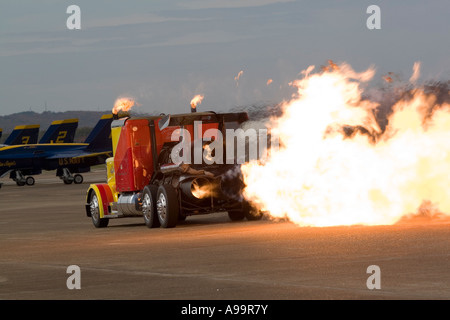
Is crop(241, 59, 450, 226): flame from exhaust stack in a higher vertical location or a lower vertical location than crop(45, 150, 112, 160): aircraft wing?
lower

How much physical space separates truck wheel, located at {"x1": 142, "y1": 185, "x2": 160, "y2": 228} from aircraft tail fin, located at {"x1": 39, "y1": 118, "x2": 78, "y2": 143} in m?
66.0

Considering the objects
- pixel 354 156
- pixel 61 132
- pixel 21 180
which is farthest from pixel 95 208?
pixel 61 132

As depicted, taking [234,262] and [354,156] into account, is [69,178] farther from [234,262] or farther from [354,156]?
[234,262]

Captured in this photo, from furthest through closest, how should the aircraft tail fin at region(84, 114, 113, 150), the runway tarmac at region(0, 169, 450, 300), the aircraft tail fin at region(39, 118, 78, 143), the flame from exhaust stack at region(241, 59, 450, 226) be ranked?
1. the aircraft tail fin at region(39, 118, 78, 143)
2. the aircraft tail fin at region(84, 114, 113, 150)
3. the flame from exhaust stack at region(241, 59, 450, 226)
4. the runway tarmac at region(0, 169, 450, 300)

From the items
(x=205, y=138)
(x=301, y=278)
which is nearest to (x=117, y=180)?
(x=205, y=138)

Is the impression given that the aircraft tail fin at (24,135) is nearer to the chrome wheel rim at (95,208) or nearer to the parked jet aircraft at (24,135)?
the parked jet aircraft at (24,135)

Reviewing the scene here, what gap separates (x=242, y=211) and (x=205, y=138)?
2.18 m

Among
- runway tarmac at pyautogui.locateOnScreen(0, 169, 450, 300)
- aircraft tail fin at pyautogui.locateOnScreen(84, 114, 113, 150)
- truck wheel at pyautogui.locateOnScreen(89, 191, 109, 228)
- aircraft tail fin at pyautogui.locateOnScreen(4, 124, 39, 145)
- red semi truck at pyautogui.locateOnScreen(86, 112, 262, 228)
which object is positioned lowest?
runway tarmac at pyautogui.locateOnScreen(0, 169, 450, 300)

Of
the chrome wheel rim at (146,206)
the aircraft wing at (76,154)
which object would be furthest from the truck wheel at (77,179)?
the chrome wheel rim at (146,206)

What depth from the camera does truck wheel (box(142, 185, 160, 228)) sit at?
24.1 metres

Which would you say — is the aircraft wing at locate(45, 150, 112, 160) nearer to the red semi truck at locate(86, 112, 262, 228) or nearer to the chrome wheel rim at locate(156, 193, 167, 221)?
the red semi truck at locate(86, 112, 262, 228)

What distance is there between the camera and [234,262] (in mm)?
15734

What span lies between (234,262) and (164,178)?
31.4ft

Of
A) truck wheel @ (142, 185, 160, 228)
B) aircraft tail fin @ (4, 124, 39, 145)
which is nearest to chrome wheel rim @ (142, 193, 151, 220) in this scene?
truck wheel @ (142, 185, 160, 228)
